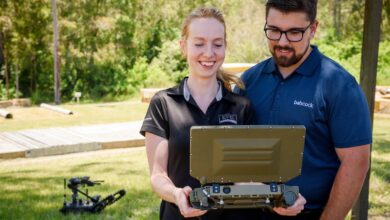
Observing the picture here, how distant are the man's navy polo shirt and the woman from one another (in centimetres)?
15

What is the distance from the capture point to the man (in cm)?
240

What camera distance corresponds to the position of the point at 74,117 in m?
17.2

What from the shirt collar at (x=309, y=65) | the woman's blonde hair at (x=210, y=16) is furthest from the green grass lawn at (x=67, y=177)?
the shirt collar at (x=309, y=65)

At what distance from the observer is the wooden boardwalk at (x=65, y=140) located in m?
11.1

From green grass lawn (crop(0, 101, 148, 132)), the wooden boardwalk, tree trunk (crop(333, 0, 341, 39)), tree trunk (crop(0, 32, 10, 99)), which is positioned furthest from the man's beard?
tree trunk (crop(333, 0, 341, 39))

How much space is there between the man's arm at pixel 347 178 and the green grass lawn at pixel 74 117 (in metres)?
13.3

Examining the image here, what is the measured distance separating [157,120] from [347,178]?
0.88 meters

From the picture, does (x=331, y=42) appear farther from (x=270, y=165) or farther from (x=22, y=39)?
(x=270, y=165)

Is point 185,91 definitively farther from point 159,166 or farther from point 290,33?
point 290,33

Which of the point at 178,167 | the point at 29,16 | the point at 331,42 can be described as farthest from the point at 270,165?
the point at 331,42

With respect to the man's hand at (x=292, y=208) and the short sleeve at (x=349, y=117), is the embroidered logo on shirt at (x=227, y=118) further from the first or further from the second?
the man's hand at (x=292, y=208)

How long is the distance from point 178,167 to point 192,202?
17.4 inches

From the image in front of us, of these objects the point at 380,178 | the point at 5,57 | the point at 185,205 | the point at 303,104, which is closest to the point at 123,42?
the point at 5,57

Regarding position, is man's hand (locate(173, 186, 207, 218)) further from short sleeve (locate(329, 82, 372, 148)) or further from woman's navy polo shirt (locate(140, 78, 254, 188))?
short sleeve (locate(329, 82, 372, 148))
